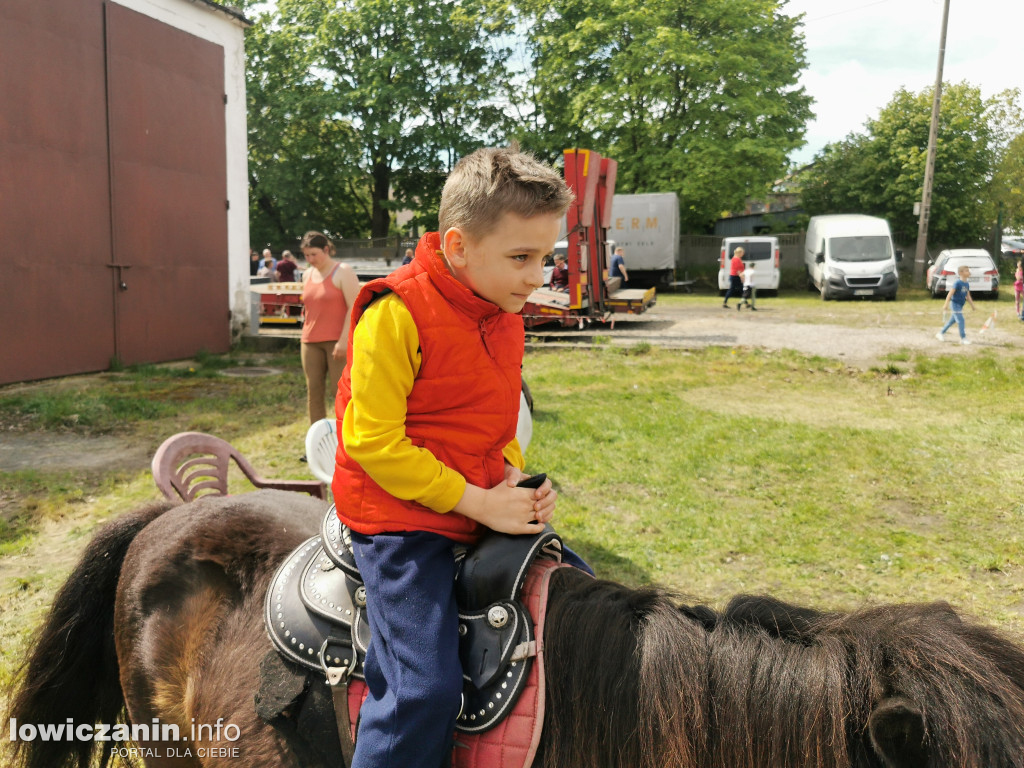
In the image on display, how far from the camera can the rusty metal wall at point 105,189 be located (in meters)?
9.55

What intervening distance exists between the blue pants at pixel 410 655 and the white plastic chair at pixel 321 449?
8.39 ft

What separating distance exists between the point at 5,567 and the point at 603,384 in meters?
7.55

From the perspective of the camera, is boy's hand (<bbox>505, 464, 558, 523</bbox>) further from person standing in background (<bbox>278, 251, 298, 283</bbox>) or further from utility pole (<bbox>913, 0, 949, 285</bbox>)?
utility pole (<bbox>913, 0, 949, 285</bbox>)

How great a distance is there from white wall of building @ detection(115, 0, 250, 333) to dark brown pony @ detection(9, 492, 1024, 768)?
39.4 feet

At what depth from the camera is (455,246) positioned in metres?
1.61

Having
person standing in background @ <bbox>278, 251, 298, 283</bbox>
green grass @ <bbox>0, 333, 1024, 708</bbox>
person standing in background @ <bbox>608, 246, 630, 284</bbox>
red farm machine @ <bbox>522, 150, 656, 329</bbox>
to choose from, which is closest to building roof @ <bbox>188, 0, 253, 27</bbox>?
green grass @ <bbox>0, 333, 1024, 708</bbox>

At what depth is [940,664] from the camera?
1231 mm

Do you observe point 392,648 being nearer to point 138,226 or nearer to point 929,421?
point 929,421

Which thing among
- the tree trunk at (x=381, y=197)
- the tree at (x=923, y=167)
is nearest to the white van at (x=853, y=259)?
the tree at (x=923, y=167)

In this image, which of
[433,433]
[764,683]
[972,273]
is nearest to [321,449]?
[433,433]

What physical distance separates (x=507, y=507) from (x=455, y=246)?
577 millimetres

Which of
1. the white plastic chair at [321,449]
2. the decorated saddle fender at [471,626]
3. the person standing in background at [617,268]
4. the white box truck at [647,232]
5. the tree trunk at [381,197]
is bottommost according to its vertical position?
the white plastic chair at [321,449]

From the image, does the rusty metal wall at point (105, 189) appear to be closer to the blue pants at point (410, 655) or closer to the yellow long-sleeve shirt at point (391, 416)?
the yellow long-sleeve shirt at point (391, 416)

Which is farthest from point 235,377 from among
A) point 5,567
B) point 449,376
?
point 449,376
